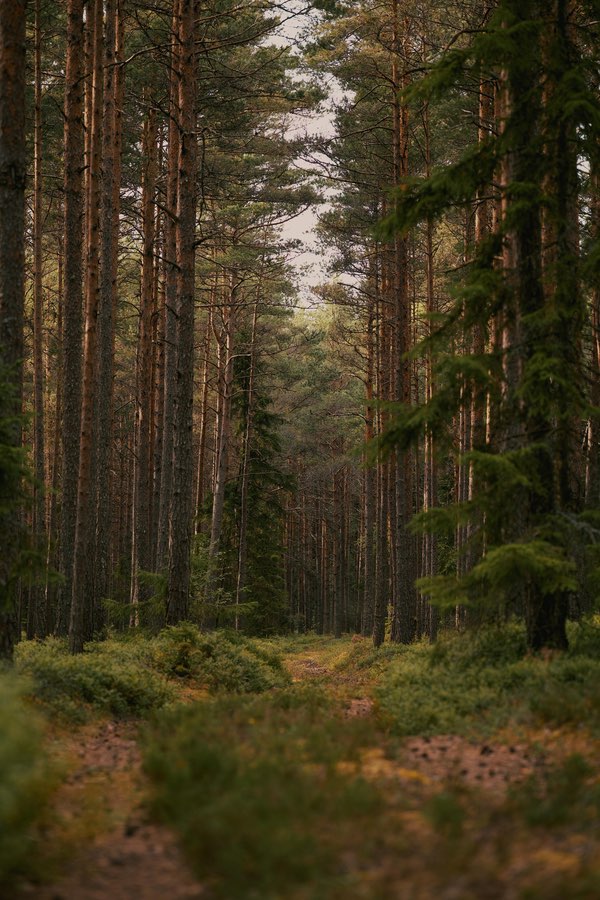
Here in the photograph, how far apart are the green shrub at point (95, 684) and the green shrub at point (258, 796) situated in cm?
236

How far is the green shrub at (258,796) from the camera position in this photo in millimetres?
4145

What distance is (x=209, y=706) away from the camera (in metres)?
8.44

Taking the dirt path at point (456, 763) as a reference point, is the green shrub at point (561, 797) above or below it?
above

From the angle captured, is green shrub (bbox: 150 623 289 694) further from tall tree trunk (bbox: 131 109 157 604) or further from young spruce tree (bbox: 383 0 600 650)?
tall tree trunk (bbox: 131 109 157 604)

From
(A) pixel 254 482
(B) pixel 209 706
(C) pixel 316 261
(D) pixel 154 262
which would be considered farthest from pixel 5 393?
(A) pixel 254 482

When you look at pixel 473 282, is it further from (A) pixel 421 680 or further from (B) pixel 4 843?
(B) pixel 4 843

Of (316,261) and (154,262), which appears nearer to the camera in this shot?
(154,262)

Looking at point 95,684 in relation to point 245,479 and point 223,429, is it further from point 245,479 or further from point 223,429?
point 245,479

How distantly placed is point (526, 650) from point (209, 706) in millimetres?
3768

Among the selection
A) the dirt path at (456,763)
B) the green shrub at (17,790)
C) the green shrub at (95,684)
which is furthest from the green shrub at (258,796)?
the green shrub at (95,684)

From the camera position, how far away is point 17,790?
14.7ft

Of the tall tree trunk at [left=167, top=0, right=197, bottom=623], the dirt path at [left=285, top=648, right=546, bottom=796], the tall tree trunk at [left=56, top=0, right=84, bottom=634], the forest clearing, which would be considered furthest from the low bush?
the tall tree trunk at [left=56, top=0, right=84, bottom=634]

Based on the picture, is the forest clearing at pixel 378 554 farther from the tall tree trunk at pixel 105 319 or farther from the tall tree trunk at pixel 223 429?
the tall tree trunk at pixel 223 429

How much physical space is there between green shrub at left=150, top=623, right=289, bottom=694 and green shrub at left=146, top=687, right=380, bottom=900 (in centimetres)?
563
